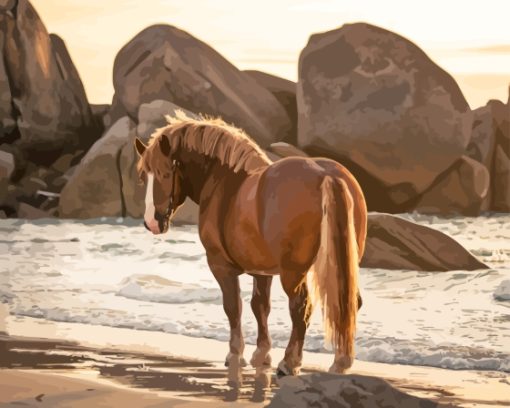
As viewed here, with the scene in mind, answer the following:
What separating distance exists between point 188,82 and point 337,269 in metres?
12.1

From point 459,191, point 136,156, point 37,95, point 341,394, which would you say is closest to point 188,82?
point 136,156

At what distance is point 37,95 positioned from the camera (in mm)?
20188

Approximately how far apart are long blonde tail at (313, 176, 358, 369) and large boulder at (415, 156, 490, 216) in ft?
38.6

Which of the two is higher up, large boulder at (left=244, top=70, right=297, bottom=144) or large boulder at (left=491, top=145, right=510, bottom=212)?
large boulder at (left=244, top=70, right=297, bottom=144)

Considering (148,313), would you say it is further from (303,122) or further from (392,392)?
(303,122)

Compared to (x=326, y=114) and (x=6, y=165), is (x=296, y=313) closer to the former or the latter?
(x=326, y=114)

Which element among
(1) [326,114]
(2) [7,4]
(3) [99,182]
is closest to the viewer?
(1) [326,114]

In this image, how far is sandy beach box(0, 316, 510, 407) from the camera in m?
4.09

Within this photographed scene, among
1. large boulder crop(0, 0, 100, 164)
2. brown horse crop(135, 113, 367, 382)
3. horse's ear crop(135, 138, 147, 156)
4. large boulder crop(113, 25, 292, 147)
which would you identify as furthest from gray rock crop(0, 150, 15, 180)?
brown horse crop(135, 113, 367, 382)

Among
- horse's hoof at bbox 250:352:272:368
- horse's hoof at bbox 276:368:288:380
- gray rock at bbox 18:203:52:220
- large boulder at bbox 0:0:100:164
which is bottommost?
gray rock at bbox 18:203:52:220

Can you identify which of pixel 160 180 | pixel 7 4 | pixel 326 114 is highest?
pixel 7 4

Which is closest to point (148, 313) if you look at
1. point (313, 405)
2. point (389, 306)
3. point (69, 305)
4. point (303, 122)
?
point (69, 305)

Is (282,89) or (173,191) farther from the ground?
(282,89)

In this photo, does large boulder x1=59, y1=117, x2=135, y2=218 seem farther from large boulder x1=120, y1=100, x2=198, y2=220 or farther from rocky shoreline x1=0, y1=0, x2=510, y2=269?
large boulder x1=120, y1=100, x2=198, y2=220
